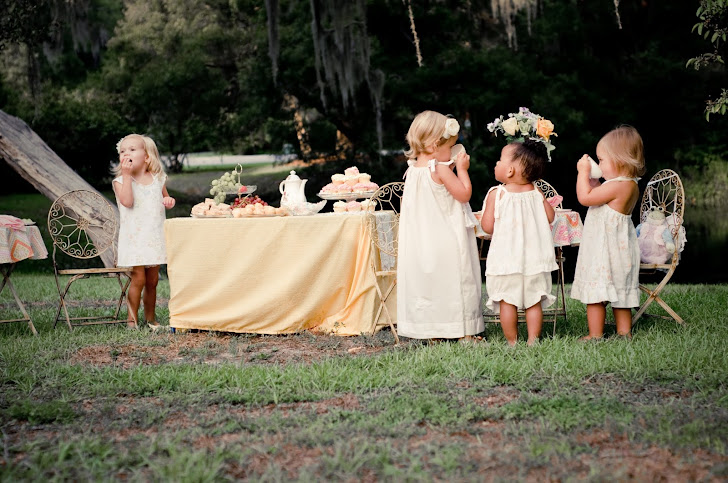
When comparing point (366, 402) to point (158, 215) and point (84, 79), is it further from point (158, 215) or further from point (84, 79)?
point (84, 79)

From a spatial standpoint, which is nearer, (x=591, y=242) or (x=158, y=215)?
(x=591, y=242)

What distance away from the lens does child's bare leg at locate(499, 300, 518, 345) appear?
17.3ft

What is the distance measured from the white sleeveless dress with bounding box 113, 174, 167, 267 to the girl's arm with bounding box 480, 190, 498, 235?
2778mm

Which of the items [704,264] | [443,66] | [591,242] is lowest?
[704,264]

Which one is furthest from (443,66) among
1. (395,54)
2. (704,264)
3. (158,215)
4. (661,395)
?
(661,395)

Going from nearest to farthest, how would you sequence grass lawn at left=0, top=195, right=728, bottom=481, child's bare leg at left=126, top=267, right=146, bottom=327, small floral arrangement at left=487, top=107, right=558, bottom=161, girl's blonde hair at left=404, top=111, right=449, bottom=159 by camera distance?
grass lawn at left=0, top=195, right=728, bottom=481 → girl's blonde hair at left=404, top=111, right=449, bottom=159 → small floral arrangement at left=487, top=107, right=558, bottom=161 → child's bare leg at left=126, top=267, right=146, bottom=327

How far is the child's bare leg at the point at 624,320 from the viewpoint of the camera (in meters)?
5.57

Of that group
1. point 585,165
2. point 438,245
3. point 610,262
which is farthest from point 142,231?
point 610,262

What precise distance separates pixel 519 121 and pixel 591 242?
3.28 ft

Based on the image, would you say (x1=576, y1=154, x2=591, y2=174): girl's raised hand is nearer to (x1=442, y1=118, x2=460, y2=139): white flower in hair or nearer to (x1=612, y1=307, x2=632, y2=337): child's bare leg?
(x1=442, y1=118, x2=460, y2=139): white flower in hair

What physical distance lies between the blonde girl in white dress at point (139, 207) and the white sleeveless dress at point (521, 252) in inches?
110

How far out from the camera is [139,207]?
6.55 meters

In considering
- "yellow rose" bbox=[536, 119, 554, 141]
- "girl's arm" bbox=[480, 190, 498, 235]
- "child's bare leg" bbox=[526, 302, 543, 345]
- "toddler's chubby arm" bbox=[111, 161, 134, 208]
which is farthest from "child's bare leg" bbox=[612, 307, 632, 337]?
"toddler's chubby arm" bbox=[111, 161, 134, 208]

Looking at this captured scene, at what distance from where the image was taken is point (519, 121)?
18.5 feet
